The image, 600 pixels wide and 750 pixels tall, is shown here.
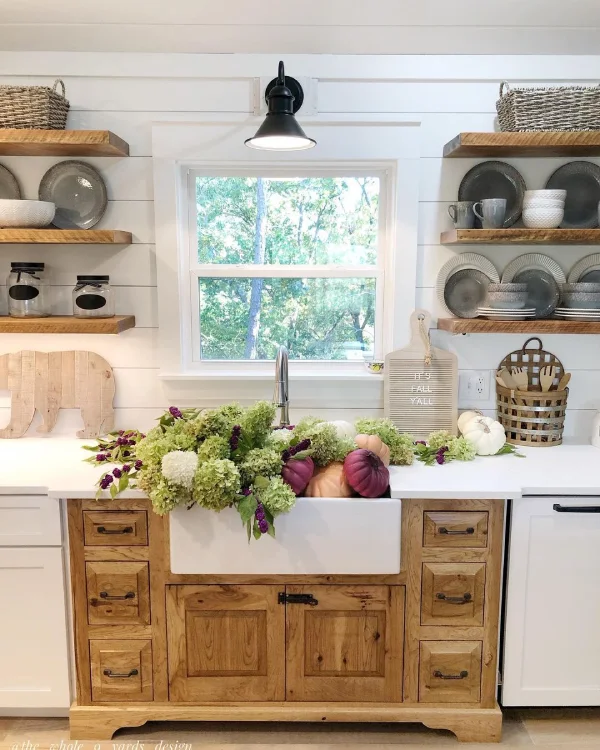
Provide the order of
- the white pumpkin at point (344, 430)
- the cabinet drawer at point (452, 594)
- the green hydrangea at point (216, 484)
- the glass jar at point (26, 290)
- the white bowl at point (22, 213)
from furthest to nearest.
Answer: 1. the glass jar at point (26, 290)
2. the white bowl at point (22, 213)
3. the white pumpkin at point (344, 430)
4. the cabinet drawer at point (452, 594)
5. the green hydrangea at point (216, 484)

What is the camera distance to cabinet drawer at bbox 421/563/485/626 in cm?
201

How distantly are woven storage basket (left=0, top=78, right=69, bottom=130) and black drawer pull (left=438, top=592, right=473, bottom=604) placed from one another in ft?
6.81

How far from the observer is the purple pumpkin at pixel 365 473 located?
6.26ft

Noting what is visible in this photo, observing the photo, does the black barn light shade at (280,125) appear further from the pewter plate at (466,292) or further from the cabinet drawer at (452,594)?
the cabinet drawer at (452,594)

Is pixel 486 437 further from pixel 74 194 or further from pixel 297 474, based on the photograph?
pixel 74 194

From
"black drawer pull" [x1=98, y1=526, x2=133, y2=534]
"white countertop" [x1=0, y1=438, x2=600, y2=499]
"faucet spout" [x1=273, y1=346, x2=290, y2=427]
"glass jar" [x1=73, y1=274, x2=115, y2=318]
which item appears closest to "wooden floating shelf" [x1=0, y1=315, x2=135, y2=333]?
"glass jar" [x1=73, y1=274, x2=115, y2=318]

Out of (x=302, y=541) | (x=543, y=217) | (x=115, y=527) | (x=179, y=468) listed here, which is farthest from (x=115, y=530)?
(x=543, y=217)

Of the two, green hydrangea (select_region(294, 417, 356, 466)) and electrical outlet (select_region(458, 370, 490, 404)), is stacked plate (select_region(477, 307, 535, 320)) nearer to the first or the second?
electrical outlet (select_region(458, 370, 490, 404))

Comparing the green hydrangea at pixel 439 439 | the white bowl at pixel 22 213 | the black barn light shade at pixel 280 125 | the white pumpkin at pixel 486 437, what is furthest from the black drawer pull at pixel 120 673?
the black barn light shade at pixel 280 125

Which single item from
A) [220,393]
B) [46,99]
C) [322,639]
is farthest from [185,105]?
[322,639]

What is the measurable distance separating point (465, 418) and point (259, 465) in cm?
97

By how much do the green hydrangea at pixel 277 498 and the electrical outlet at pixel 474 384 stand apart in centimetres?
105

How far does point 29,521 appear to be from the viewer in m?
2.00

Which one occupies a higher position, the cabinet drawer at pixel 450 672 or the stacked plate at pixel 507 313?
the stacked plate at pixel 507 313
